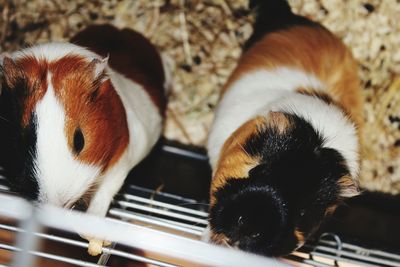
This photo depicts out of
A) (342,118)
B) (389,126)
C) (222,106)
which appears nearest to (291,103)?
(342,118)

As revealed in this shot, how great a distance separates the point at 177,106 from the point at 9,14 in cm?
95

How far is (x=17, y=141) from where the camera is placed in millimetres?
1359

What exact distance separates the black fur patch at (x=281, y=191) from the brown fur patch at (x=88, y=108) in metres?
0.37

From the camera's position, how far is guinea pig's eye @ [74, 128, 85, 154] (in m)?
1.38

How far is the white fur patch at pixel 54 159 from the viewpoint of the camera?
1.31m

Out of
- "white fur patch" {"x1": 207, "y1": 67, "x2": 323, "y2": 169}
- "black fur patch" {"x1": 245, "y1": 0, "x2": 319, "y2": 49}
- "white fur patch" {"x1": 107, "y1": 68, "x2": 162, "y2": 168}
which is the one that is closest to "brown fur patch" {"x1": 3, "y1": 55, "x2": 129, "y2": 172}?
"white fur patch" {"x1": 107, "y1": 68, "x2": 162, "y2": 168}

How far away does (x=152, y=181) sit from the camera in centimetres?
242

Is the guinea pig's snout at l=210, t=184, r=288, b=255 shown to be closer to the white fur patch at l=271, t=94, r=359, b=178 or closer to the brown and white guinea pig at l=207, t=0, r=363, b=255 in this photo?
the brown and white guinea pig at l=207, t=0, r=363, b=255

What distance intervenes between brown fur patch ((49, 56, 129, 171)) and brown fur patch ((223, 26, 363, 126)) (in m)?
0.71

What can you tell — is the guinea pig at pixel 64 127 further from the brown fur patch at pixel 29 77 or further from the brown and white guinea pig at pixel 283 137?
the brown and white guinea pig at pixel 283 137

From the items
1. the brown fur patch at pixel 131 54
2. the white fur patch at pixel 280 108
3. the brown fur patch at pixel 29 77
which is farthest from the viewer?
the brown fur patch at pixel 131 54

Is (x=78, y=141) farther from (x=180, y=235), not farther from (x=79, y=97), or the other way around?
(x=180, y=235)

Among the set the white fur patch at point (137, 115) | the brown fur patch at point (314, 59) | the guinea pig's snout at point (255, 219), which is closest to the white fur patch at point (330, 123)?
the brown fur patch at point (314, 59)

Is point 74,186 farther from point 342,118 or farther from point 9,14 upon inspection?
point 9,14
